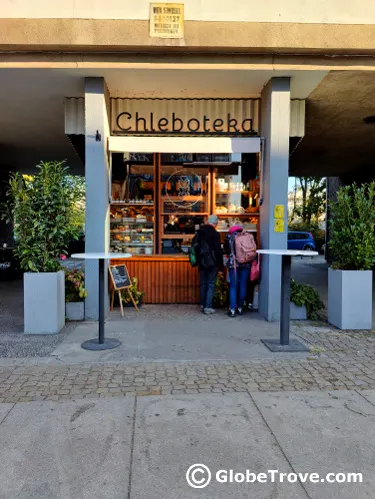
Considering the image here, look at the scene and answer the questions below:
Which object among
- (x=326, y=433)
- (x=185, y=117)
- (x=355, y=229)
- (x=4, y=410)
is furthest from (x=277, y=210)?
(x=4, y=410)

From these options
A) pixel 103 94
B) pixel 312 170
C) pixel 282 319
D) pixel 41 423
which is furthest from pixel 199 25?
pixel 312 170

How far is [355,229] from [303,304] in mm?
1474

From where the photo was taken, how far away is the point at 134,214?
844 cm

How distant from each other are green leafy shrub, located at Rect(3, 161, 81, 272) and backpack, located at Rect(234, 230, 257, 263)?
2.77 metres

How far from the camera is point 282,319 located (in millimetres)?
5488

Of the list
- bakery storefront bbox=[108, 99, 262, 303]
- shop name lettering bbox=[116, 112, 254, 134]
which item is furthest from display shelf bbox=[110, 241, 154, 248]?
shop name lettering bbox=[116, 112, 254, 134]

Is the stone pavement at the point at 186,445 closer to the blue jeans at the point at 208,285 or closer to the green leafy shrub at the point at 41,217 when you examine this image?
the green leafy shrub at the point at 41,217

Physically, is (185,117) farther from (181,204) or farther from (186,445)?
(186,445)

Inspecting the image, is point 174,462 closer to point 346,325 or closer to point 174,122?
point 346,325

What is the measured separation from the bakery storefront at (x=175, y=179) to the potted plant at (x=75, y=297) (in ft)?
4.32

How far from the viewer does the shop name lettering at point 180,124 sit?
7.85 m

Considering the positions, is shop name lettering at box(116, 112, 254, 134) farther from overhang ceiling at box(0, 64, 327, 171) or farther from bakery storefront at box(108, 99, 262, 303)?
overhang ceiling at box(0, 64, 327, 171)

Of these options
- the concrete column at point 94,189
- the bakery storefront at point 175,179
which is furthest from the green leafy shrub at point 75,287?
the bakery storefront at point 175,179

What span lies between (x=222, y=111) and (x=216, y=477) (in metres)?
6.58
